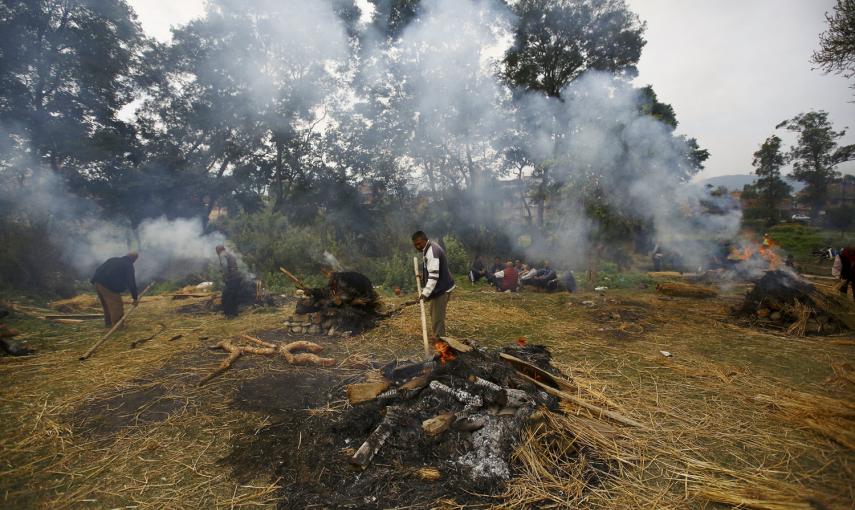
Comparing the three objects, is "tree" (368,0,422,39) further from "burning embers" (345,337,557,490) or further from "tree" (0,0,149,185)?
"burning embers" (345,337,557,490)

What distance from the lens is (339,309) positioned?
7.00 m

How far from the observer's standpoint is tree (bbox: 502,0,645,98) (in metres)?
15.6

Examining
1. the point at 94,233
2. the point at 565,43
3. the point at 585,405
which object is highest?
the point at 565,43

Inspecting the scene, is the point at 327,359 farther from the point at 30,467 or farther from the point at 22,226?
the point at 22,226

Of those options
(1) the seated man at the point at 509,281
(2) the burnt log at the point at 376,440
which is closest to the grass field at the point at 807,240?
(1) the seated man at the point at 509,281

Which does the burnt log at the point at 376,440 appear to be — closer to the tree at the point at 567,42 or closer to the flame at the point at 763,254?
the flame at the point at 763,254

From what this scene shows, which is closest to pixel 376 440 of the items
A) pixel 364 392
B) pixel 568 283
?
pixel 364 392

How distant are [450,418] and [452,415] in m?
0.04

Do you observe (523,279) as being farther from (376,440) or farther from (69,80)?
(69,80)

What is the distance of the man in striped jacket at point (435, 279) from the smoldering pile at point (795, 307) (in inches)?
246

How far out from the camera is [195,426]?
3611mm

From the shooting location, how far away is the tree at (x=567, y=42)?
613 inches

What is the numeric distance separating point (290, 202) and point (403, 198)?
6.55m

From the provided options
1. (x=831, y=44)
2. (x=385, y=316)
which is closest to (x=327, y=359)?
(x=385, y=316)
